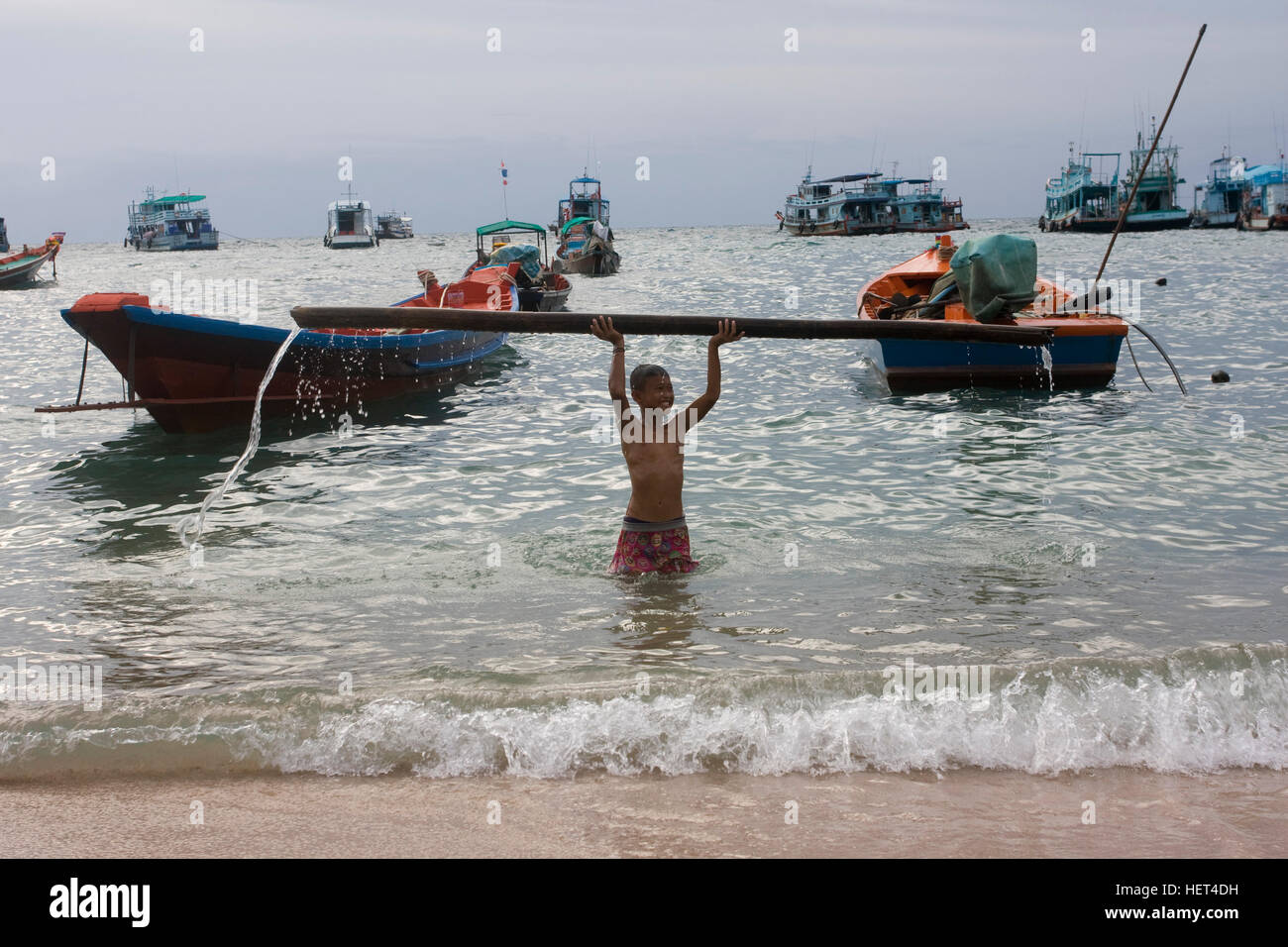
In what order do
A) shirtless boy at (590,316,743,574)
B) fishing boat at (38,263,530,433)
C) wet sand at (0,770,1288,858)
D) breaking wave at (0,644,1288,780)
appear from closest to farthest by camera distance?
wet sand at (0,770,1288,858), breaking wave at (0,644,1288,780), shirtless boy at (590,316,743,574), fishing boat at (38,263,530,433)

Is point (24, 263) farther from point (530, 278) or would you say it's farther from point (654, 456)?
point (654, 456)

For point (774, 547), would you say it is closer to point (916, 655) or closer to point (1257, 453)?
point (916, 655)

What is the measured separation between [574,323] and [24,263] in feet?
164

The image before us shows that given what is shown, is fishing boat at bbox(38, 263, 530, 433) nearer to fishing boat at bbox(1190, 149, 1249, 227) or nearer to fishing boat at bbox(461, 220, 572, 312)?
fishing boat at bbox(461, 220, 572, 312)

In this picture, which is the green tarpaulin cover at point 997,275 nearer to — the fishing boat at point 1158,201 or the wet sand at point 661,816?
the wet sand at point 661,816

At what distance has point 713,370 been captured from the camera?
19.7ft

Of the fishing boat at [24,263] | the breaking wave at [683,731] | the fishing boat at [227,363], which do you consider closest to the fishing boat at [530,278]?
the fishing boat at [227,363]

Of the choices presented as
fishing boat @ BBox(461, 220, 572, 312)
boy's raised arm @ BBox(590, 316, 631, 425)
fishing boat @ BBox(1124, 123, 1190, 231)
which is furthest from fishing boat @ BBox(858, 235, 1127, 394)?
fishing boat @ BBox(1124, 123, 1190, 231)

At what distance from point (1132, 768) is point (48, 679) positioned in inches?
203

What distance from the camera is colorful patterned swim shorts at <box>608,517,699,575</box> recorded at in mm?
6539

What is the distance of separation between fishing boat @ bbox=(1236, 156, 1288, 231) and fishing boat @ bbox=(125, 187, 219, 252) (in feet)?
273
